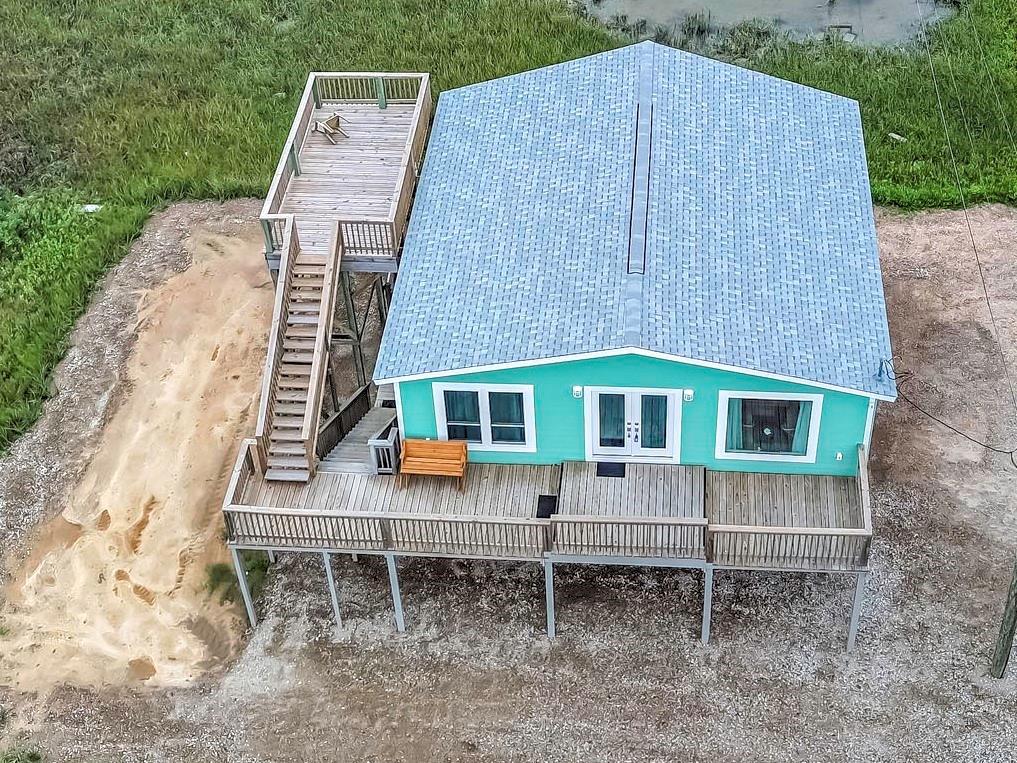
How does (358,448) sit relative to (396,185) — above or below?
below

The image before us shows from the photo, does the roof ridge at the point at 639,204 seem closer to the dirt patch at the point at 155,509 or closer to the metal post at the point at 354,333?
the metal post at the point at 354,333

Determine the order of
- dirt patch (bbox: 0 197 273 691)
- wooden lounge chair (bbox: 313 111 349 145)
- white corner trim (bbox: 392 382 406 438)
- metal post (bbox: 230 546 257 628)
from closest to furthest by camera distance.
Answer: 1. white corner trim (bbox: 392 382 406 438)
2. metal post (bbox: 230 546 257 628)
3. dirt patch (bbox: 0 197 273 691)
4. wooden lounge chair (bbox: 313 111 349 145)

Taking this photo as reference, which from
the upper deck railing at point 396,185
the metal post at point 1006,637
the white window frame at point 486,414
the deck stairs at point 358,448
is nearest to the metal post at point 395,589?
the deck stairs at point 358,448

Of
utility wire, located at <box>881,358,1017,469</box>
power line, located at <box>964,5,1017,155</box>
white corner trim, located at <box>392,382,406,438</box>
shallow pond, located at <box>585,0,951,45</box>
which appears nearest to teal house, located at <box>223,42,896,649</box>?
white corner trim, located at <box>392,382,406,438</box>

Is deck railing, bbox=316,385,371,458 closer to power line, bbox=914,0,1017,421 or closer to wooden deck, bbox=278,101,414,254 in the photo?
wooden deck, bbox=278,101,414,254

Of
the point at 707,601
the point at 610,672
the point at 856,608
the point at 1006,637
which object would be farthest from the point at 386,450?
the point at 1006,637

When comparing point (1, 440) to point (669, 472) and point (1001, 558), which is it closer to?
point (669, 472)

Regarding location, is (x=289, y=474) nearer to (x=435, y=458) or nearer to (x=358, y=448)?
(x=358, y=448)
